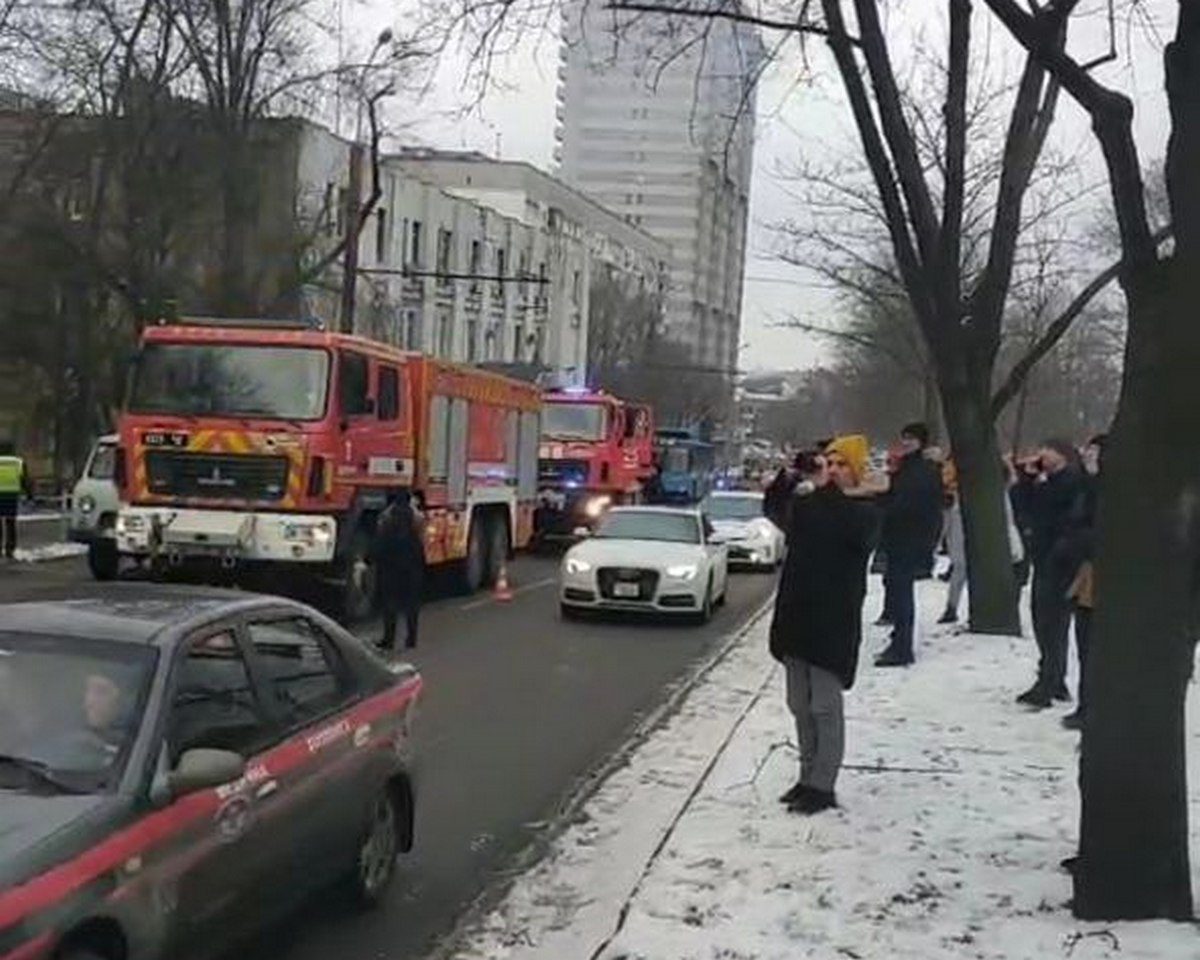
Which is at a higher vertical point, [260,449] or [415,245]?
[415,245]

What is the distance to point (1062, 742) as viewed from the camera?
10.6 m

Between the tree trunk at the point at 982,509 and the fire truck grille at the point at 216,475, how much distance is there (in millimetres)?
6660

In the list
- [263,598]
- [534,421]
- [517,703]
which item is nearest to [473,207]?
[534,421]

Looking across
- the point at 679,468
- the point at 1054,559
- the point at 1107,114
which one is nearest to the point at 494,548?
the point at 1054,559

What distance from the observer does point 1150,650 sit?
639 centimetres

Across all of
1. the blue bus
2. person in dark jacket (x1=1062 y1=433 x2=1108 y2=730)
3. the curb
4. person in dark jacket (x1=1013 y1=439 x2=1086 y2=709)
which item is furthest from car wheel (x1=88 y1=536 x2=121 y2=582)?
the blue bus

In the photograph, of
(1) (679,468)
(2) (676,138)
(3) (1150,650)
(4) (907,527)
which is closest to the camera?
(3) (1150,650)

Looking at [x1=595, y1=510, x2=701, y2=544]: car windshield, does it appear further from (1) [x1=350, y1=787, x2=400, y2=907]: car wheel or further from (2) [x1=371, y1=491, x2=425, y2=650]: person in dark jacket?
(1) [x1=350, y1=787, x2=400, y2=907]: car wheel

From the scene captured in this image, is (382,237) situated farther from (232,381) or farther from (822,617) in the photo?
(822,617)

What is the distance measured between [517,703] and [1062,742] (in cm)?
441

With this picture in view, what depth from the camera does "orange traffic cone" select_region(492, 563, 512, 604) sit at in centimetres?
2270

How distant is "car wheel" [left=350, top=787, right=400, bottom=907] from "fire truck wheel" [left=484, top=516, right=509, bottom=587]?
1684 centimetres

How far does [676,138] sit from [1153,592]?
4254 cm

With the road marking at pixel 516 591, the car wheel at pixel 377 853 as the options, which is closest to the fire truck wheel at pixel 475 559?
the road marking at pixel 516 591
